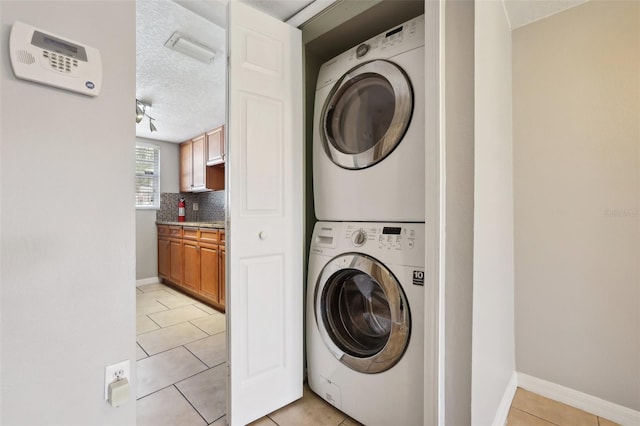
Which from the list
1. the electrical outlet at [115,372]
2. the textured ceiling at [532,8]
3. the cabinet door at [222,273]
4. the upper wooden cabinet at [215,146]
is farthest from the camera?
the upper wooden cabinet at [215,146]

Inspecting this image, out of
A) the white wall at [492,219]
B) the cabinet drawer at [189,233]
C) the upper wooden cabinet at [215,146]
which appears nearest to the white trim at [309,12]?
the white wall at [492,219]

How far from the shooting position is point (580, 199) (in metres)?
1.51

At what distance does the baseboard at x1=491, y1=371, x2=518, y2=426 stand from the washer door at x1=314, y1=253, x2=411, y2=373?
0.60 m

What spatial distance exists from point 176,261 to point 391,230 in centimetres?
346

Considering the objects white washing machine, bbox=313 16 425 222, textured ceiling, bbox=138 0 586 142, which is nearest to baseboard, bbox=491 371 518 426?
white washing machine, bbox=313 16 425 222

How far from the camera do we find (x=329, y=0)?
1.42 meters

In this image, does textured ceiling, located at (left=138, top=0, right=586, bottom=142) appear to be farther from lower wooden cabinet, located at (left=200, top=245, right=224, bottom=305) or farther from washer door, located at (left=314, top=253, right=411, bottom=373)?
lower wooden cabinet, located at (left=200, top=245, right=224, bottom=305)

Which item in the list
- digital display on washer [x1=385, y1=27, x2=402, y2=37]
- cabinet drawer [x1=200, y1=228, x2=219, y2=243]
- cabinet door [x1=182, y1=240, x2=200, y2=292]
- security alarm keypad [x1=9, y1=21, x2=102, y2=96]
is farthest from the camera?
cabinet door [x1=182, y1=240, x2=200, y2=292]

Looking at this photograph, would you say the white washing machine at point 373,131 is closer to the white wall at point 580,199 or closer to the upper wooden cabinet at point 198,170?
the white wall at point 580,199

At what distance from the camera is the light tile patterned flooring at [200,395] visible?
4.71 feet

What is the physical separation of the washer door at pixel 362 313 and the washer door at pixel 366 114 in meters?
0.51

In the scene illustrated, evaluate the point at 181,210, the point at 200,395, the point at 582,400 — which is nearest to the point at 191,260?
the point at 181,210

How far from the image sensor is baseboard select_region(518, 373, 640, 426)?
1392 mm

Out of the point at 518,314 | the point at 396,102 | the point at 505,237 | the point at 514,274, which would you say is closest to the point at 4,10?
the point at 396,102
